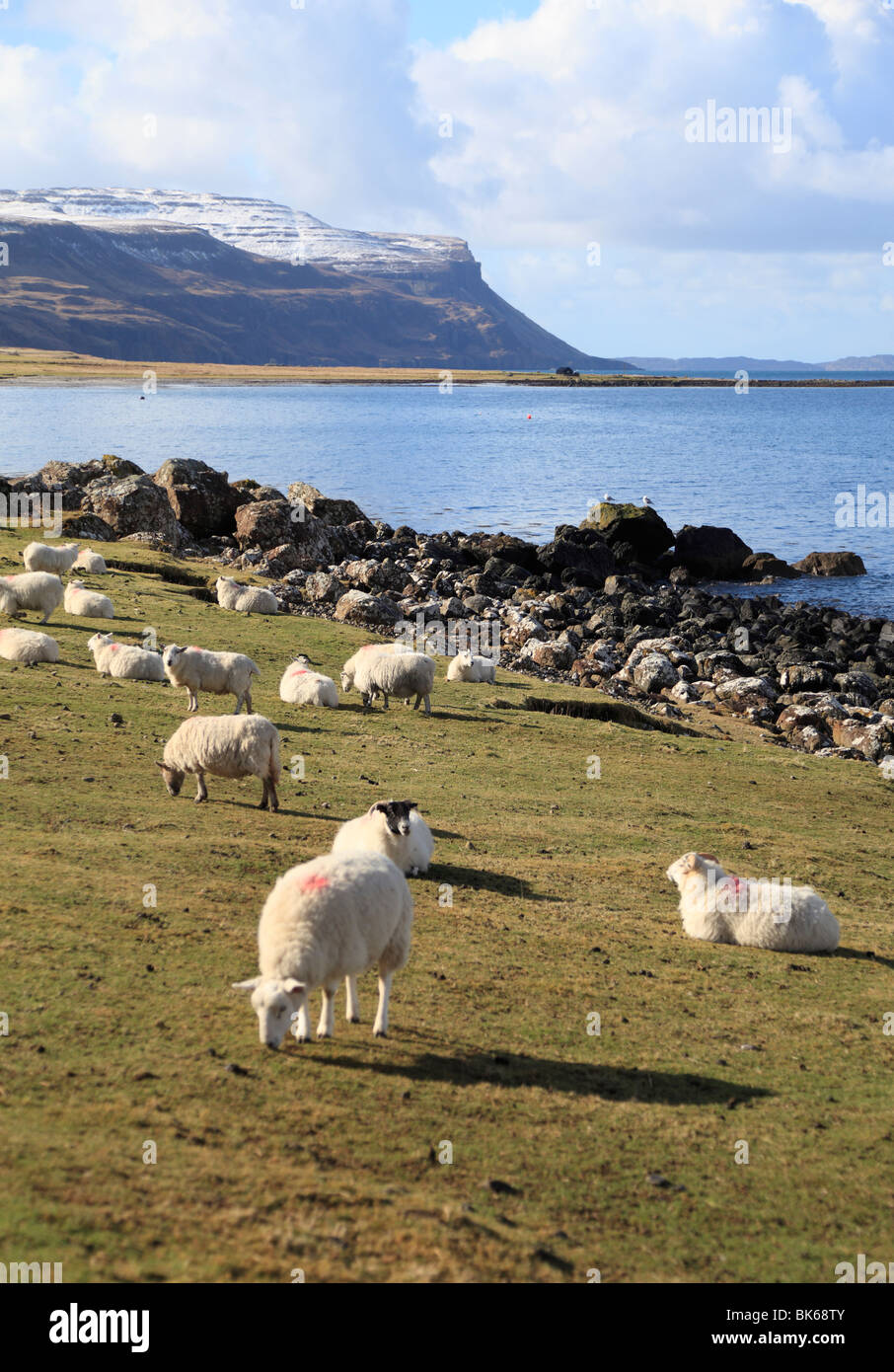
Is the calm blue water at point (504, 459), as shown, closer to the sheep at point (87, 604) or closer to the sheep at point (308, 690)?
the sheep at point (308, 690)

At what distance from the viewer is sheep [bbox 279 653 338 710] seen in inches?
838

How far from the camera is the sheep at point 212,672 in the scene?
18.9 m

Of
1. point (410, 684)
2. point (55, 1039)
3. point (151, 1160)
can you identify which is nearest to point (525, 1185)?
point (151, 1160)

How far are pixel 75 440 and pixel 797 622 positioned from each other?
2844 inches

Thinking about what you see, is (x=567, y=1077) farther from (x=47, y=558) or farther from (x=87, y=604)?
(x=47, y=558)

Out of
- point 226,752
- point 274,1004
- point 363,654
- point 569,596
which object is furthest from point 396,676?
point 569,596

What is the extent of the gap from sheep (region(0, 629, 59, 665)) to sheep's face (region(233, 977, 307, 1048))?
14405mm

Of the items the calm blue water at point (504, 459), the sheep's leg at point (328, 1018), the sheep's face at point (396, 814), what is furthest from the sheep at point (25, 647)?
the calm blue water at point (504, 459)

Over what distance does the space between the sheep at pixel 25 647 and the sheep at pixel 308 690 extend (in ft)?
15.1

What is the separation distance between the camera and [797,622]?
43.5 meters

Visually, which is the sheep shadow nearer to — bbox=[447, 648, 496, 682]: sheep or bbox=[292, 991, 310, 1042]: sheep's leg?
bbox=[292, 991, 310, 1042]: sheep's leg

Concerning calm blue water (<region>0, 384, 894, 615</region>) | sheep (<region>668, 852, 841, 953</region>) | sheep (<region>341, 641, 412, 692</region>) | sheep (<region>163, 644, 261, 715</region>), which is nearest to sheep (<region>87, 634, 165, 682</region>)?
sheep (<region>163, 644, 261, 715</region>)

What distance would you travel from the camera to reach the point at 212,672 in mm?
18953
